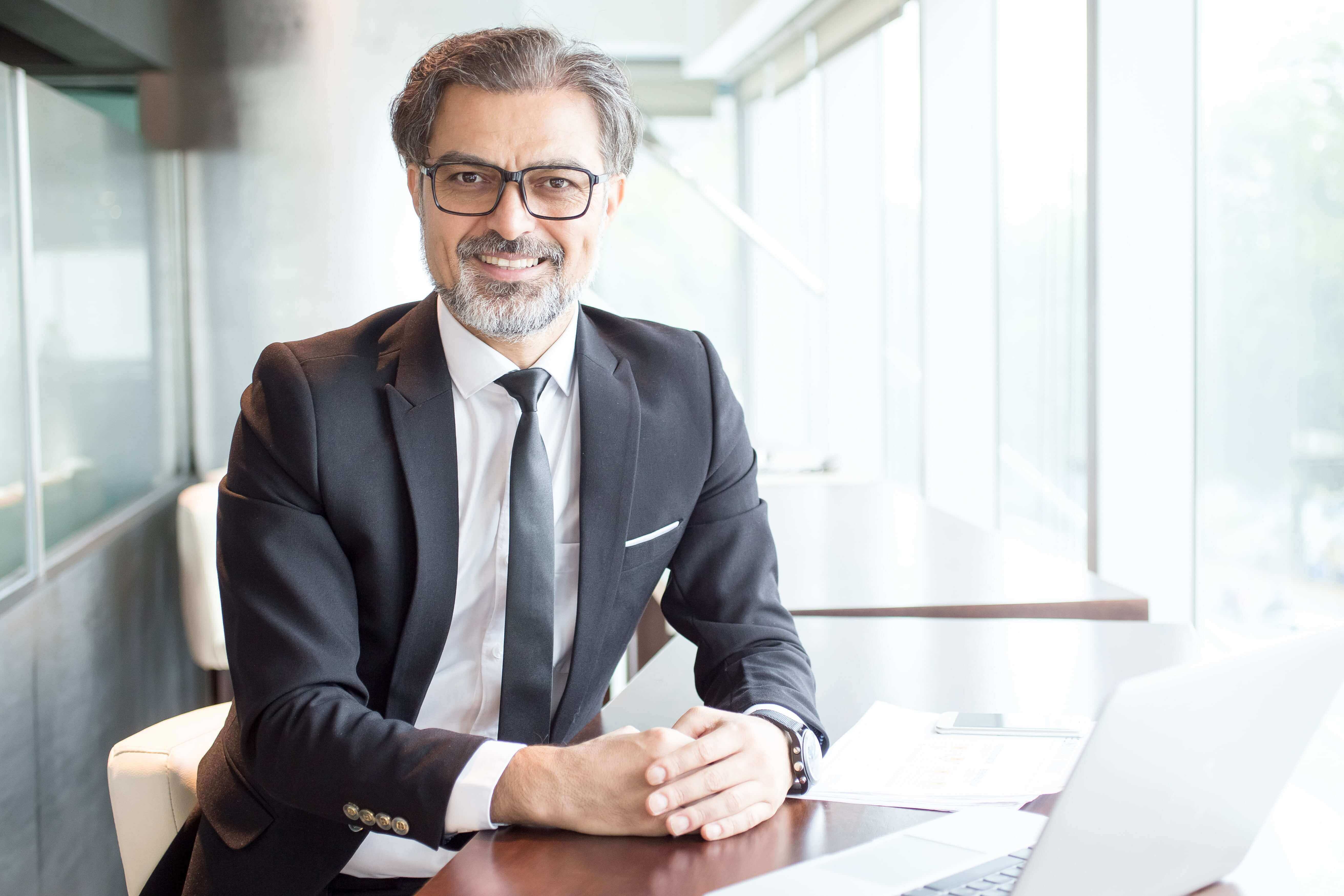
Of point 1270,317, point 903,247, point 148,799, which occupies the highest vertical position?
point 903,247

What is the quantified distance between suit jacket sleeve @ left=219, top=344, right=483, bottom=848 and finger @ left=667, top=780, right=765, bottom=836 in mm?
185

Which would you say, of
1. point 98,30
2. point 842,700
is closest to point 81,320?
point 98,30

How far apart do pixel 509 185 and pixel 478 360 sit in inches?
7.5

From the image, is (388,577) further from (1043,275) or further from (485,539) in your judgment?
(1043,275)

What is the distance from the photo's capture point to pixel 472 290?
1251 mm

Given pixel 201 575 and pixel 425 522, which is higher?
pixel 425 522

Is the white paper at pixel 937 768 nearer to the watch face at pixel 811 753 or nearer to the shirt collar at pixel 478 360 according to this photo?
the watch face at pixel 811 753

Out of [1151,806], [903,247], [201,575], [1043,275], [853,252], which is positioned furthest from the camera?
[853,252]

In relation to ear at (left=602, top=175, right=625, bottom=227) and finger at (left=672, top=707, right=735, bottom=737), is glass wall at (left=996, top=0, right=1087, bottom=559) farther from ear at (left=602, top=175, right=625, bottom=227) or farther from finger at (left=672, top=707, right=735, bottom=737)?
finger at (left=672, top=707, right=735, bottom=737)

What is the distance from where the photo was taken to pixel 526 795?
2.91 feet

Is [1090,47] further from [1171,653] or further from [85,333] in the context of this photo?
[85,333]

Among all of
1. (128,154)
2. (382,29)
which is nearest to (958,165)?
(382,29)

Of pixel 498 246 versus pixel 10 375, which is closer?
pixel 498 246

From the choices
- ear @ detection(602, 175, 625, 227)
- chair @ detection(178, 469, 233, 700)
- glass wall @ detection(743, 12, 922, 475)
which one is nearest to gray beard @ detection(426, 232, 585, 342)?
ear @ detection(602, 175, 625, 227)
